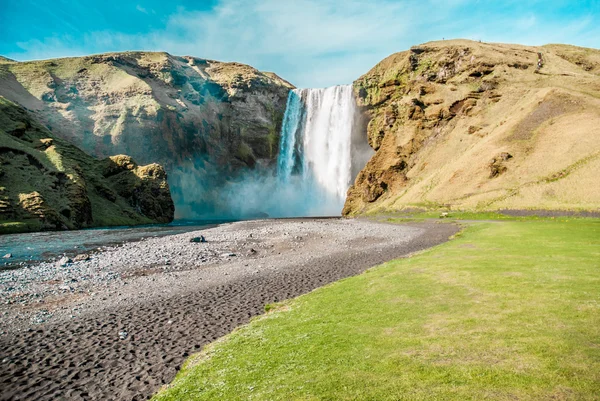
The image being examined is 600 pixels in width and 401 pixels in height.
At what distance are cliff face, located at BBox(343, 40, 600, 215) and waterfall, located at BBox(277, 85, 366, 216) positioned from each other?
7.65 metres

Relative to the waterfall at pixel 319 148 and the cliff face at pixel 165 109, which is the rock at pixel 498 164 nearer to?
the waterfall at pixel 319 148

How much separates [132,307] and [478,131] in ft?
267

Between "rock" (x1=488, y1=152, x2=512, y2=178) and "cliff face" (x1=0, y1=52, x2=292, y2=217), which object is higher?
"cliff face" (x1=0, y1=52, x2=292, y2=217)

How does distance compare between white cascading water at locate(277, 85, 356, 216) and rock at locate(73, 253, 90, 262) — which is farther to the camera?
white cascading water at locate(277, 85, 356, 216)

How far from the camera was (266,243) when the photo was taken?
33.6m

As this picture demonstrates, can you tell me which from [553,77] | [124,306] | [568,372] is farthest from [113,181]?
[553,77]

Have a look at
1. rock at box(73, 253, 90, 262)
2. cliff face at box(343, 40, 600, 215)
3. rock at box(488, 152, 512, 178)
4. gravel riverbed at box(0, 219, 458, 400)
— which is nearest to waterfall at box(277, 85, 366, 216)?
cliff face at box(343, 40, 600, 215)

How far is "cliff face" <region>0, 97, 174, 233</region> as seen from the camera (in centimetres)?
5897

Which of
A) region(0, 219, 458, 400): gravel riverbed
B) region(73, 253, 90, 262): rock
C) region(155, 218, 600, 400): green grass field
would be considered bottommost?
region(73, 253, 90, 262): rock

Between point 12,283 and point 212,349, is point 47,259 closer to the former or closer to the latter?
point 12,283

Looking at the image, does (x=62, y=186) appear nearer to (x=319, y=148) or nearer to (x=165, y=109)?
(x=165, y=109)

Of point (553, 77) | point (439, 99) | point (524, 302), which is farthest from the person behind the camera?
point (439, 99)

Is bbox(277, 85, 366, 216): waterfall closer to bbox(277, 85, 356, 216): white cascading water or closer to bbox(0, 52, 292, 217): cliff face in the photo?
bbox(277, 85, 356, 216): white cascading water

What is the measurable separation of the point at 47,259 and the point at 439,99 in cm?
8805
